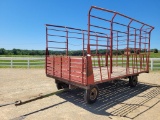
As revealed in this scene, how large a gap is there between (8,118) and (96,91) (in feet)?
8.72

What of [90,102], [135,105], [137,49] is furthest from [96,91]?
[137,49]

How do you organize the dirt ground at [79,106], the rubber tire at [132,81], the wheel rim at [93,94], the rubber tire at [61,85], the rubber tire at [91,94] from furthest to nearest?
the rubber tire at [132,81] → the rubber tire at [61,85] → the wheel rim at [93,94] → the rubber tire at [91,94] → the dirt ground at [79,106]

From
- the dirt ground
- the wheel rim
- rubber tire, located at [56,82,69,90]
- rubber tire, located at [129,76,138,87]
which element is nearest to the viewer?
the dirt ground

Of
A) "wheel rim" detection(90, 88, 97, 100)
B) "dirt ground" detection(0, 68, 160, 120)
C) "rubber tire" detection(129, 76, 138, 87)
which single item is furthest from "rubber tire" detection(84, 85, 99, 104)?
"rubber tire" detection(129, 76, 138, 87)

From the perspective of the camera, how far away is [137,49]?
7.96 m

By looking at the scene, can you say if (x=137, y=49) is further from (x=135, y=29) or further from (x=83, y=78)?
(x=83, y=78)

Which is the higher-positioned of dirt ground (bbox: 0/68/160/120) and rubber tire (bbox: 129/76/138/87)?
rubber tire (bbox: 129/76/138/87)

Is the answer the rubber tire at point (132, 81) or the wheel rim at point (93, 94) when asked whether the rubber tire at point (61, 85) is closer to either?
the wheel rim at point (93, 94)

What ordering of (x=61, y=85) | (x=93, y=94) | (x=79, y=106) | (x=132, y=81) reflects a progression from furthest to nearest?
(x=132, y=81) < (x=61, y=85) < (x=93, y=94) < (x=79, y=106)

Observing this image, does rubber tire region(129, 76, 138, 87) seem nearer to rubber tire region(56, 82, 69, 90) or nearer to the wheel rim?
rubber tire region(56, 82, 69, 90)

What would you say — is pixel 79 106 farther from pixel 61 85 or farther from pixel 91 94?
pixel 61 85

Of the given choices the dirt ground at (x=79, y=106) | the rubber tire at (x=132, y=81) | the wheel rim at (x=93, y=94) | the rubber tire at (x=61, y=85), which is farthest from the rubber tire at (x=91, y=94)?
the rubber tire at (x=132, y=81)

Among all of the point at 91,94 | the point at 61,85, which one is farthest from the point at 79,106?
the point at 61,85

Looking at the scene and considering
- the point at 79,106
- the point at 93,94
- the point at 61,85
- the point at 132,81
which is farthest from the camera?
the point at 132,81
